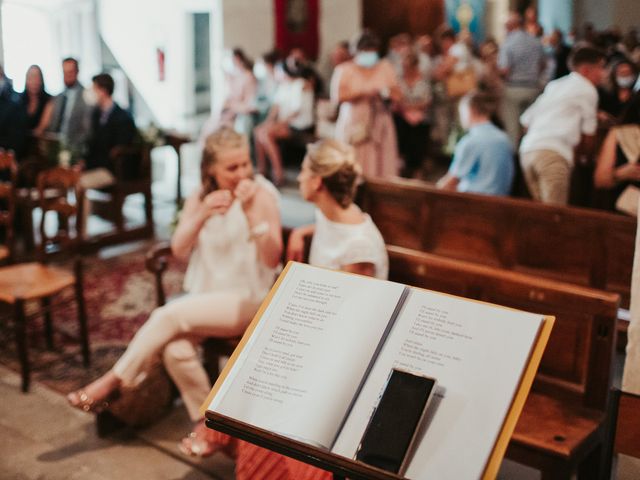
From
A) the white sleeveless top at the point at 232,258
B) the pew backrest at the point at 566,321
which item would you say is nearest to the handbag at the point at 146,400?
the white sleeveless top at the point at 232,258

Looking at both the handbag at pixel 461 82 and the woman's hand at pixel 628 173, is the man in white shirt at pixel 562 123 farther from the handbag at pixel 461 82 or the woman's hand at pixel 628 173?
the handbag at pixel 461 82

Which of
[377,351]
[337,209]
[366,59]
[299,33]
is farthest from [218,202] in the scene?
[299,33]

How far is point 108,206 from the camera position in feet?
24.2

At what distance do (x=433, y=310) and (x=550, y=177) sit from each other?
357cm

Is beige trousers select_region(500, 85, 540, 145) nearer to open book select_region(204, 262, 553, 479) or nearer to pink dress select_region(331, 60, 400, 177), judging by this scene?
pink dress select_region(331, 60, 400, 177)

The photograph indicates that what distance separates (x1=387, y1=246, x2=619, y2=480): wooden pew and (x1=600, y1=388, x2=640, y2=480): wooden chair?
1.75 feet

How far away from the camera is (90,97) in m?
6.94

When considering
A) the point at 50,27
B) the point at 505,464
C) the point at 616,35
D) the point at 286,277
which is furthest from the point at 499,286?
the point at 616,35

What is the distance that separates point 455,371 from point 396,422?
0.56 ft

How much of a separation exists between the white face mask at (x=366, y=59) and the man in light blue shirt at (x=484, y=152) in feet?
6.61

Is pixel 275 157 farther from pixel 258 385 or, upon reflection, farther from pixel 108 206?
pixel 258 385

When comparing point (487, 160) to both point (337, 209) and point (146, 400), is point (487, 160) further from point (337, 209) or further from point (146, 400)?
point (146, 400)

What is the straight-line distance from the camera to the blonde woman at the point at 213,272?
351 cm

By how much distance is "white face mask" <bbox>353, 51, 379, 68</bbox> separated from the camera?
22.8ft
